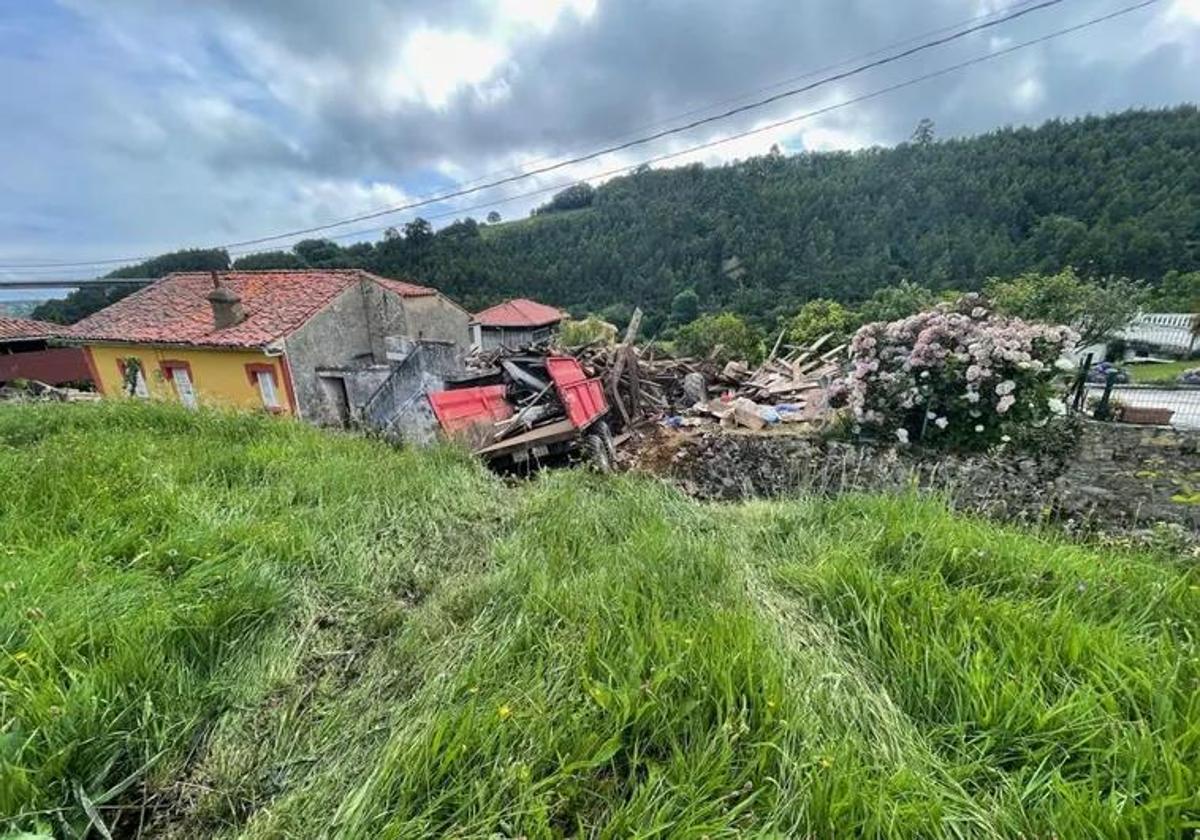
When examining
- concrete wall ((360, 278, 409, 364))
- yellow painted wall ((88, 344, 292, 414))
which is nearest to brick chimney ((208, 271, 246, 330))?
yellow painted wall ((88, 344, 292, 414))

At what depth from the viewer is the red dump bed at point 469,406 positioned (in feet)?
26.9

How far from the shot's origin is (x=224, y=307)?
1598 centimetres

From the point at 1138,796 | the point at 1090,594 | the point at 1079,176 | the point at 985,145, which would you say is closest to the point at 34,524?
the point at 1138,796

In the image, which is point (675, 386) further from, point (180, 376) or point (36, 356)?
point (36, 356)

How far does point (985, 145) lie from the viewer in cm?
4750

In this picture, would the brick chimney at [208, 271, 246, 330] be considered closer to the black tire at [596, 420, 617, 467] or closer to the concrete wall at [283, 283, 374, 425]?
the concrete wall at [283, 283, 374, 425]

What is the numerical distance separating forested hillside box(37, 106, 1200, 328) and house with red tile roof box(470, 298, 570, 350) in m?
9.92

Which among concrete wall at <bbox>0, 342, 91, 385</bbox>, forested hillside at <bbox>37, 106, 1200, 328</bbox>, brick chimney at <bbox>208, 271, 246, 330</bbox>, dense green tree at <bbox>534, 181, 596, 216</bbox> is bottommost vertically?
concrete wall at <bbox>0, 342, 91, 385</bbox>

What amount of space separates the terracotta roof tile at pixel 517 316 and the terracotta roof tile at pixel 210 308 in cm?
1705

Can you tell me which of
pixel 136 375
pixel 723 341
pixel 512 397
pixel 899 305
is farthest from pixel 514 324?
pixel 512 397

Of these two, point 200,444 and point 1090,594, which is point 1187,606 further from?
point 200,444

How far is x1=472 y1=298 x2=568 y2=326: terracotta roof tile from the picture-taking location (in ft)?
124

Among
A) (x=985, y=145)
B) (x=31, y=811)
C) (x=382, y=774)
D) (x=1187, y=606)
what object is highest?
(x=985, y=145)

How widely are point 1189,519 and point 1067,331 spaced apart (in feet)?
9.24
